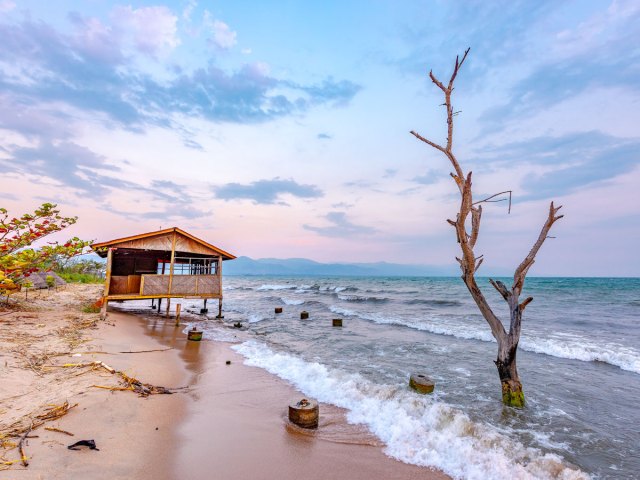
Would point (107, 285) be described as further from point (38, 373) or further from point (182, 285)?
point (38, 373)

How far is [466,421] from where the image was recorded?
21.3 feet

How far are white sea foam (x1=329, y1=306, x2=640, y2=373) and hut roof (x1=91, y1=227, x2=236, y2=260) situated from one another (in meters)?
13.6

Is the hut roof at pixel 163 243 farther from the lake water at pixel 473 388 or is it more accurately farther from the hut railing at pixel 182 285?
the lake water at pixel 473 388

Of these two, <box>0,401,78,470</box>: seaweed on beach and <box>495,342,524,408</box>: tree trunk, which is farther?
<box>495,342,524,408</box>: tree trunk

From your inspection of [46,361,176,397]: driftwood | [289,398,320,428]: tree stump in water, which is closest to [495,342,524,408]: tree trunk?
[289,398,320,428]: tree stump in water

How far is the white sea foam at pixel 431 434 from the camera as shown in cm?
516

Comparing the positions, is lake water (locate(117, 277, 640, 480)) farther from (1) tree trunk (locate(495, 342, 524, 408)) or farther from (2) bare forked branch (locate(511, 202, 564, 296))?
(2) bare forked branch (locate(511, 202, 564, 296))

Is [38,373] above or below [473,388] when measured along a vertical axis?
above

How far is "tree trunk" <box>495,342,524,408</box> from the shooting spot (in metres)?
7.58

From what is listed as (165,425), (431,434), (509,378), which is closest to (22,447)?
(165,425)

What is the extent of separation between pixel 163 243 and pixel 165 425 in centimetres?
1263

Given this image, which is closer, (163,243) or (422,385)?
(422,385)

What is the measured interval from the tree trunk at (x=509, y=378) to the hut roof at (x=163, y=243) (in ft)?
50.0

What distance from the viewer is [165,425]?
578 centimetres
